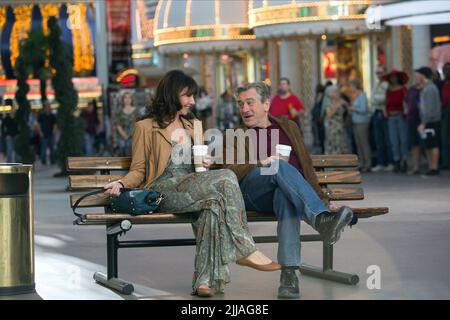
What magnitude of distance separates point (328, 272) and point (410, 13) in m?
12.9

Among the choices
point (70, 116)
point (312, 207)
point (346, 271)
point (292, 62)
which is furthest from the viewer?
point (292, 62)

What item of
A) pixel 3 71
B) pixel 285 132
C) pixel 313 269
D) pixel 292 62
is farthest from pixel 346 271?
pixel 3 71

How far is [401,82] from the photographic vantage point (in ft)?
72.8

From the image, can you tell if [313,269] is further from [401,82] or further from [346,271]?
[401,82]

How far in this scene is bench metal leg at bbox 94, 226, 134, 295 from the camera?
8.75m

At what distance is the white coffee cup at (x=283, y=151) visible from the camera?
8.44 metres

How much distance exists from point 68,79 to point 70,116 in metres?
0.74

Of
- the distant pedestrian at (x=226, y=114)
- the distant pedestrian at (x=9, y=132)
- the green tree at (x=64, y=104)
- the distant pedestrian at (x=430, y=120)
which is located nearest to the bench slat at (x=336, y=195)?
the distant pedestrian at (x=430, y=120)

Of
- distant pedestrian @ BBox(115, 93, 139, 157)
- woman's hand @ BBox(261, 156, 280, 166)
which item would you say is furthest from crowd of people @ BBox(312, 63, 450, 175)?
woman's hand @ BBox(261, 156, 280, 166)

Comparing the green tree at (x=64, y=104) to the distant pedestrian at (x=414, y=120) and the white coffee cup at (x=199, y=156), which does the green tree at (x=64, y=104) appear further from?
the white coffee cup at (x=199, y=156)

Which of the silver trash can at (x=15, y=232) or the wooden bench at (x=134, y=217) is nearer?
the wooden bench at (x=134, y=217)

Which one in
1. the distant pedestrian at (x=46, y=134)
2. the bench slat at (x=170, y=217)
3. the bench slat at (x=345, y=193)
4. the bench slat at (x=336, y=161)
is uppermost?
the bench slat at (x=336, y=161)

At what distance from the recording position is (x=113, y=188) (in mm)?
8797

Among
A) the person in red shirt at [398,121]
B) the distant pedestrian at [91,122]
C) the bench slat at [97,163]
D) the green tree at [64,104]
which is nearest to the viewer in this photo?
the bench slat at [97,163]
